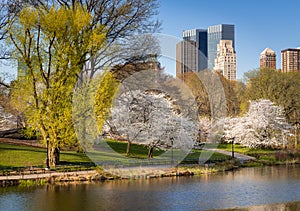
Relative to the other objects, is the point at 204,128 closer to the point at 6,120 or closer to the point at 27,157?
the point at 6,120

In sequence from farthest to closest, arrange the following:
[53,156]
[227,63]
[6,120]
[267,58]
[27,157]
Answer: [227,63]
[267,58]
[6,120]
[27,157]
[53,156]

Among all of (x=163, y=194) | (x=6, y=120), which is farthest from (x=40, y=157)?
(x=6, y=120)

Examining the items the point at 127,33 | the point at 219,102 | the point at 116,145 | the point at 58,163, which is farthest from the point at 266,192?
the point at 219,102

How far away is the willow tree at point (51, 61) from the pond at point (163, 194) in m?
4.36

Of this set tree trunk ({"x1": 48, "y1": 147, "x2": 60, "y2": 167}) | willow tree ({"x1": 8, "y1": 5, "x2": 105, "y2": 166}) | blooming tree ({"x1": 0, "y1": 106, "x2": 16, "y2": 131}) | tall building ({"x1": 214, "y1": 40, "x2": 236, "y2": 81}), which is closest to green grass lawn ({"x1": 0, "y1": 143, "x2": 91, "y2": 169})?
tree trunk ({"x1": 48, "y1": 147, "x2": 60, "y2": 167})

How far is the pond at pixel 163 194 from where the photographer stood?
15570 millimetres

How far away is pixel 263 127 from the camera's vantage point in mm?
42969

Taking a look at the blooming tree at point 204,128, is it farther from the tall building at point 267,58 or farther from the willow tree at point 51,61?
the tall building at point 267,58

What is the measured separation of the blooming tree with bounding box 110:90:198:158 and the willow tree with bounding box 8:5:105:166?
6992 mm

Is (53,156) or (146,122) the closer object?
(53,156)

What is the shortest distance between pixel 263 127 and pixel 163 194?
89.5ft

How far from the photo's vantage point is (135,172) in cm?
2389

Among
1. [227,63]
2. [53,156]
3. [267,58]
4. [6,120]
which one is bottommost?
[53,156]

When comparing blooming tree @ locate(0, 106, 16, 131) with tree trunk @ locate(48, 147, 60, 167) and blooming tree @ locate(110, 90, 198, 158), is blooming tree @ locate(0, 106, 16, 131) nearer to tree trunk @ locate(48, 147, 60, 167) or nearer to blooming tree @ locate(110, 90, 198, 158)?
blooming tree @ locate(110, 90, 198, 158)
